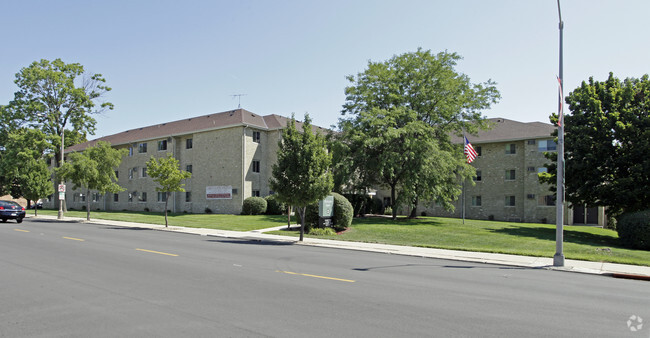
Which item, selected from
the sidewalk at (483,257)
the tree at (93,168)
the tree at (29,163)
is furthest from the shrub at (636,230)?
the tree at (29,163)

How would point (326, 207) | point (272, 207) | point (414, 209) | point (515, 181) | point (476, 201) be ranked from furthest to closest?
point (476, 201) → point (515, 181) → point (272, 207) → point (414, 209) → point (326, 207)

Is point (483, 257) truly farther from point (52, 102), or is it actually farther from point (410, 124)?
point (52, 102)

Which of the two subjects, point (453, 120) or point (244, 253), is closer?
point (244, 253)

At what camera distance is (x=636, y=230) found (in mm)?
20562

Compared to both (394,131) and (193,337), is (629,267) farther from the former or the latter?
(394,131)

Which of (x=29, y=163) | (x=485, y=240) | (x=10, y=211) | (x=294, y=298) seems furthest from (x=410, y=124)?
(x=29, y=163)

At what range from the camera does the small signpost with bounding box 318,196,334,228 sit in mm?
23547

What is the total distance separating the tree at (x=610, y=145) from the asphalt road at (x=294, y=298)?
50.9 feet

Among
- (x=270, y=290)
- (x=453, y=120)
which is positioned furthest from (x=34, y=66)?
(x=270, y=290)

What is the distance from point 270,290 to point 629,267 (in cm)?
1190

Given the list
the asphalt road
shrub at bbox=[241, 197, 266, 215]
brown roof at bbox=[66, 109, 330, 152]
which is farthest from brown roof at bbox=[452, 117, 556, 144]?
the asphalt road

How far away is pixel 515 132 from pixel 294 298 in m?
37.8

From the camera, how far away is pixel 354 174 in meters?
31.1

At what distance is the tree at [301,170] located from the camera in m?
19.3
